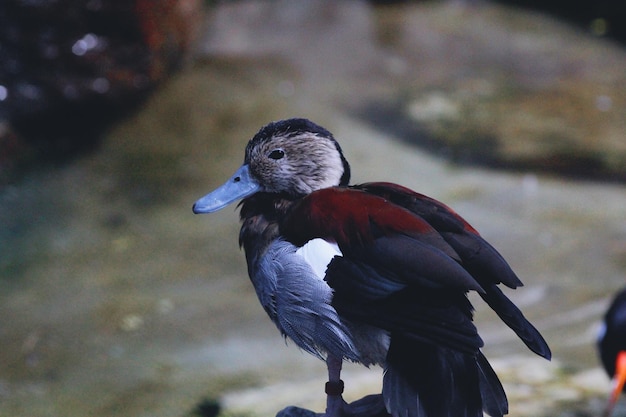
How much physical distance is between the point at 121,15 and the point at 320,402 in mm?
3154

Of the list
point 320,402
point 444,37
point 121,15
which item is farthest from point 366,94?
point 320,402

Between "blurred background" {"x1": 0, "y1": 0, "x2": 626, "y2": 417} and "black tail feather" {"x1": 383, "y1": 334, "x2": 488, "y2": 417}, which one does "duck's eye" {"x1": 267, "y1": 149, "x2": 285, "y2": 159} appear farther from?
"blurred background" {"x1": 0, "y1": 0, "x2": 626, "y2": 417}

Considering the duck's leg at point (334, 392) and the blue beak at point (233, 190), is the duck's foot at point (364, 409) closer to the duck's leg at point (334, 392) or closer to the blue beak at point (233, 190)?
the duck's leg at point (334, 392)

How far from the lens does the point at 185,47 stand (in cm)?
646

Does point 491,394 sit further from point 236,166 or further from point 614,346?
point 236,166

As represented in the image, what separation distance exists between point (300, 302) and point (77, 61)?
13.2 feet

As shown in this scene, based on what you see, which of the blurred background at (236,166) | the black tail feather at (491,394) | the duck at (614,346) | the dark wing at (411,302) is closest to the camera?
the dark wing at (411,302)

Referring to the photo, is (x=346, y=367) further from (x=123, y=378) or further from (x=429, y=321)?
(x=429, y=321)

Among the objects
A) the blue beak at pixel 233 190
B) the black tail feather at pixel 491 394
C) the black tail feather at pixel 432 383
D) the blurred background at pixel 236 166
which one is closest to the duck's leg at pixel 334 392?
the black tail feather at pixel 432 383

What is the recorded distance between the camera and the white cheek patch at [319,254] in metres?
2.19

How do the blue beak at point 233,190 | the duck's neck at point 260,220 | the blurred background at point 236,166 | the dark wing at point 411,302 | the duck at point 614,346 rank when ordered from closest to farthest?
the dark wing at point 411,302
the duck's neck at point 260,220
the blue beak at point 233,190
the duck at point 614,346
the blurred background at point 236,166

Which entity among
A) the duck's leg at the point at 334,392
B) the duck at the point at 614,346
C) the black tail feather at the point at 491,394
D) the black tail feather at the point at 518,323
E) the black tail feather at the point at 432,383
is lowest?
the duck at the point at 614,346

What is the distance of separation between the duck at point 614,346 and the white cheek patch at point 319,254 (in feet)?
6.97

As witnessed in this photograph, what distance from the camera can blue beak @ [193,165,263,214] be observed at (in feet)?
8.29
